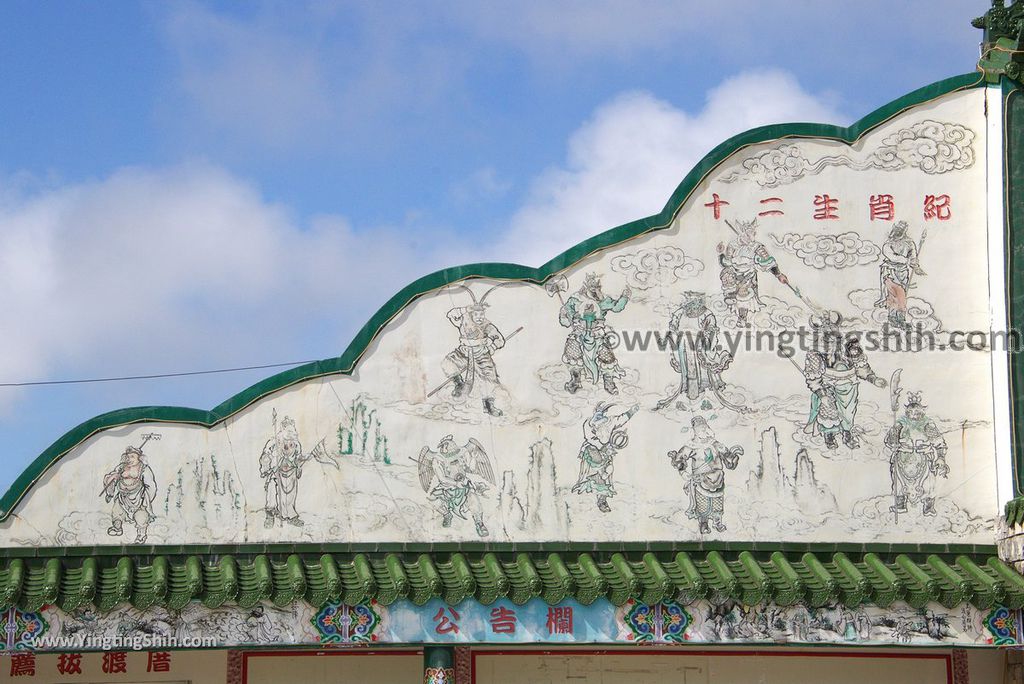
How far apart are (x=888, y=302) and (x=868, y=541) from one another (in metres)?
2.28

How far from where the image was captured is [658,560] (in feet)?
40.0

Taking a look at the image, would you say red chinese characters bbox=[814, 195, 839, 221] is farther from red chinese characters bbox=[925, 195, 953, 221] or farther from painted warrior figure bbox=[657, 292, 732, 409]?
painted warrior figure bbox=[657, 292, 732, 409]

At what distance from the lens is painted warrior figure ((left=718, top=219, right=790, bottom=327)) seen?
42.4ft

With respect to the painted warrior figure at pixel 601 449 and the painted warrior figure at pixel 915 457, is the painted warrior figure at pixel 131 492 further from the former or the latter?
the painted warrior figure at pixel 915 457

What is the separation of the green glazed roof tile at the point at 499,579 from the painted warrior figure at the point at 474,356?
1.48 metres

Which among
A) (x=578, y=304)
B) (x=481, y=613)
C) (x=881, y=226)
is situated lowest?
(x=481, y=613)

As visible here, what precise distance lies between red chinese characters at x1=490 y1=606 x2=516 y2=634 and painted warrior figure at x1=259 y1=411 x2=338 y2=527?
1.91m

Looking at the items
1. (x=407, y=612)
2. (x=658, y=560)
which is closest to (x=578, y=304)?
(x=658, y=560)

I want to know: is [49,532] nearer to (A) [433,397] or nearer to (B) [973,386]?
(A) [433,397]

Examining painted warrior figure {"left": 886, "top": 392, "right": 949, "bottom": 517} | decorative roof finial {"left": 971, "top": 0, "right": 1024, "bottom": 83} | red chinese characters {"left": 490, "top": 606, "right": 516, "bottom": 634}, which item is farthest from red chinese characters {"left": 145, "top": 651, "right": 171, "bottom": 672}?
decorative roof finial {"left": 971, "top": 0, "right": 1024, "bottom": 83}

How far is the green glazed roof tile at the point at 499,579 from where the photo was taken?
37.4ft

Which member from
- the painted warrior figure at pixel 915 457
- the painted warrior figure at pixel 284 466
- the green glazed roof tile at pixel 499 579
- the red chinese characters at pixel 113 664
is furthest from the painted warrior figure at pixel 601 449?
the red chinese characters at pixel 113 664
